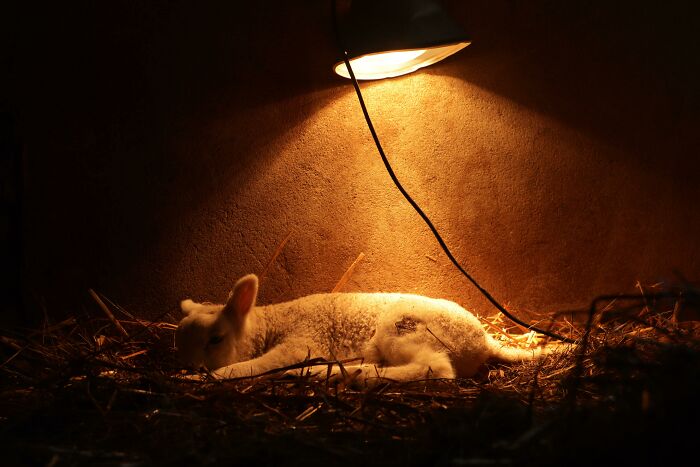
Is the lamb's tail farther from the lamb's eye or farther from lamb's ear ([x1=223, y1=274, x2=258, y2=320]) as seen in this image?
the lamb's eye

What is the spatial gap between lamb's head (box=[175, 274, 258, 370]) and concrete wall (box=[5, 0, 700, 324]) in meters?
0.58

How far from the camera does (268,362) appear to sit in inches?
137

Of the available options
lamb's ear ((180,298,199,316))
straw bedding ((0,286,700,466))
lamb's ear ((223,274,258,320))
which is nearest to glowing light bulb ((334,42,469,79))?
lamb's ear ((223,274,258,320))

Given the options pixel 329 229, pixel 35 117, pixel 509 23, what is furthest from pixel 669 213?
pixel 35 117

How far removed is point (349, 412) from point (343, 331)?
3.69 feet

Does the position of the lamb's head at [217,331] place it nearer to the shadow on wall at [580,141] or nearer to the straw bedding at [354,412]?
the straw bedding at [354,412]

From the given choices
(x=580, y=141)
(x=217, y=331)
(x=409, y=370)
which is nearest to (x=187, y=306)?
(x=217, y=331)

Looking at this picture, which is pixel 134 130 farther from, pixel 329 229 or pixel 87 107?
pixel 329 229

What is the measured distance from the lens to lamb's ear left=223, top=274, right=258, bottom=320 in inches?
137

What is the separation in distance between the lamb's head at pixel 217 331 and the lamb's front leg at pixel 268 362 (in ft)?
0.34

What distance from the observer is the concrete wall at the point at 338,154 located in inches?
154

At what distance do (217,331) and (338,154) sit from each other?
1.41 meters

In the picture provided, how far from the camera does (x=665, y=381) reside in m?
1.85

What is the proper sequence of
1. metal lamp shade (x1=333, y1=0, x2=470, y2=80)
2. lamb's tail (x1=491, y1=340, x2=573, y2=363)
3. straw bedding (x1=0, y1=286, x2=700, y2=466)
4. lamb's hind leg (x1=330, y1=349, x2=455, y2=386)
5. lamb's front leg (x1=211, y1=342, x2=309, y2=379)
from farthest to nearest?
lamb's tail (x1=491, y1=340, x2=573, y2=363), lamb's front leg (x1=211, y1=342, x2=309, y2=379), metal lamp shade (x1=333, y1=0, x2=470, y2=80), lamb's hind leg (x1=330, y1=349, x2=455, y2=386), straw bedding (x1=0, y1=286, x2=700, y2=466)
